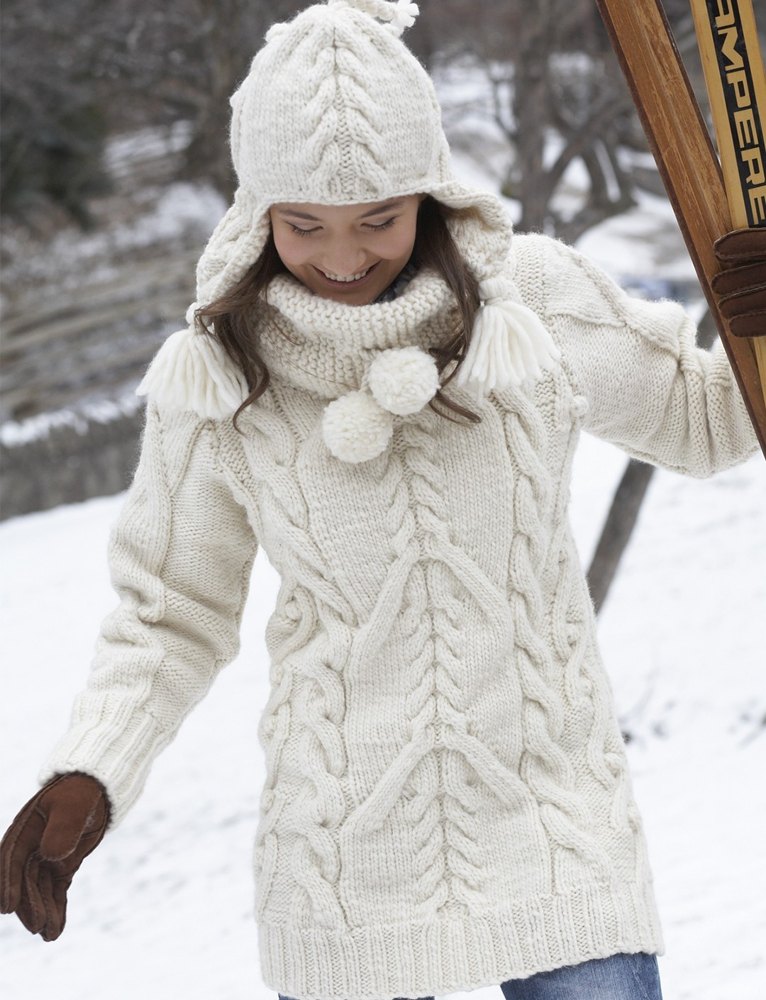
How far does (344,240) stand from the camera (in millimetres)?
1745

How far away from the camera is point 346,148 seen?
1654mm

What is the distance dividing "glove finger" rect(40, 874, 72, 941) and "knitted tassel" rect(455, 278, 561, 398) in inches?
33.0

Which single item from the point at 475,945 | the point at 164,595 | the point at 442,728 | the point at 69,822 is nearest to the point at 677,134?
the point at 442,728

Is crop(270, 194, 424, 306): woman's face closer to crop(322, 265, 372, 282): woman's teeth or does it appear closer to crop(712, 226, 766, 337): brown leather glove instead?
crop(322, 265, 372, 282): woman's teeth

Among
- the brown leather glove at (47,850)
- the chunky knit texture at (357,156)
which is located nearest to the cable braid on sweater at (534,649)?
the chunky knit texture at (357,156)

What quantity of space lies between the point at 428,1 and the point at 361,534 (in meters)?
9.36

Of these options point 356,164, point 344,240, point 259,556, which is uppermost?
point 356,164

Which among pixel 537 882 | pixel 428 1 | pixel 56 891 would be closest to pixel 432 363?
pixel 537 882

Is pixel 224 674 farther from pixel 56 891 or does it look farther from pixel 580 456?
pixel 56 891

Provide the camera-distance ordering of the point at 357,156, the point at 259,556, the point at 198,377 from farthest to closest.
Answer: the point at 259,556 < the point at 198,377 < the point at 357,156

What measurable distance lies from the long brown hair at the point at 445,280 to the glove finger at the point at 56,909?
2.18ft

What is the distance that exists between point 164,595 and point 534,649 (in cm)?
54

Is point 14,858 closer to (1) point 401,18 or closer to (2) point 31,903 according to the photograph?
(2) point 31,903

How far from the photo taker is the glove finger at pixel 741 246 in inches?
65.0
